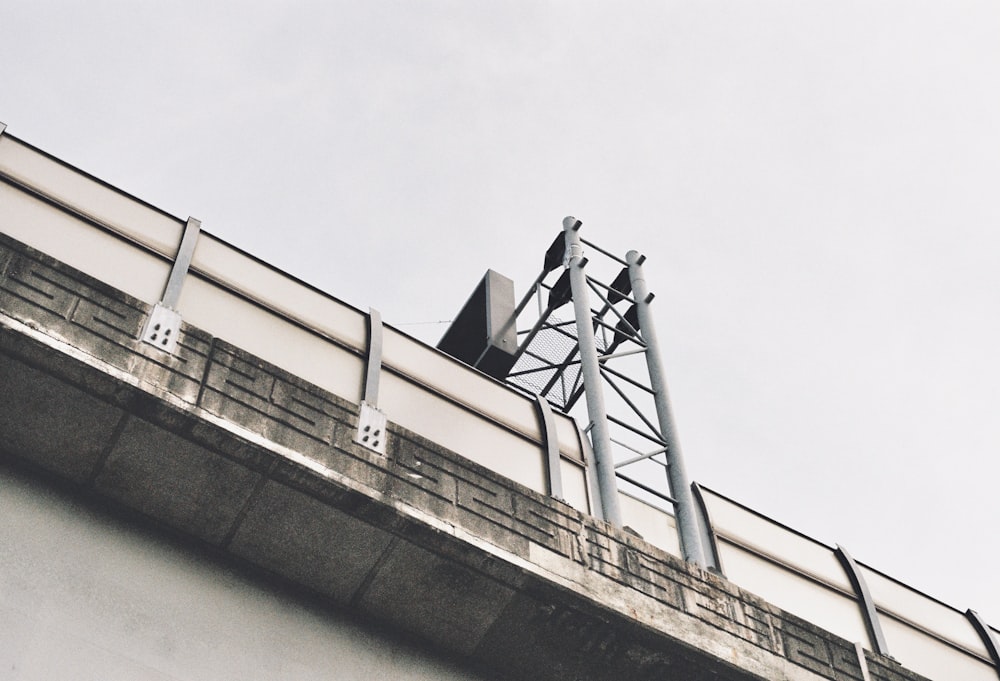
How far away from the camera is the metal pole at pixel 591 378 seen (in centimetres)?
1201

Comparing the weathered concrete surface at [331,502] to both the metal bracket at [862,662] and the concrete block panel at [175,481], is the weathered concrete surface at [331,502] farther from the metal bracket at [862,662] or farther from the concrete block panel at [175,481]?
the metal bracket at [862,662]

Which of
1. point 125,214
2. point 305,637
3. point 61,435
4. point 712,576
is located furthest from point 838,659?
point 125,214

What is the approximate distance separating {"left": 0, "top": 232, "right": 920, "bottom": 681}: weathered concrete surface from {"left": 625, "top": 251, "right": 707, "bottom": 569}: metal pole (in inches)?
64.7

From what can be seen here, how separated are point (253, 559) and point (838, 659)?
5.85m

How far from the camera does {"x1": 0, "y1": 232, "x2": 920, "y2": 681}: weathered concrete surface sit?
9031 mm

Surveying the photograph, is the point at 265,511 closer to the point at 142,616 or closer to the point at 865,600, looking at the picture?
the point at 142,616

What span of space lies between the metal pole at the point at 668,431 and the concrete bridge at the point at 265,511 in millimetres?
848

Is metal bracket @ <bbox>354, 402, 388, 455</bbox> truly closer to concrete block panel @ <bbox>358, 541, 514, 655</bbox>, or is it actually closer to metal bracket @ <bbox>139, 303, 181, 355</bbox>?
concrete block panel @ <bbox>358, 541, 514, 655</bbox>

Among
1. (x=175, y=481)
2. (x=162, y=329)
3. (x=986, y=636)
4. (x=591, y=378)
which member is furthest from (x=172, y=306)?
(x=986, y=636)

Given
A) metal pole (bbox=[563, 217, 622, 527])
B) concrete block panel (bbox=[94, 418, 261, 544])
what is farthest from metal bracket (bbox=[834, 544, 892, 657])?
concrete block panel (bbox=[94, 418, 261, 544])

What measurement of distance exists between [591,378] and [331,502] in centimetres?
591

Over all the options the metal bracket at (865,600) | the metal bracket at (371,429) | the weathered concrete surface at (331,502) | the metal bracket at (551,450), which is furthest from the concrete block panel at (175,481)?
the metal bracket at (865,600)

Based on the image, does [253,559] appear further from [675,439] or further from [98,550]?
[675,439]

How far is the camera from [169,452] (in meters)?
9.19
